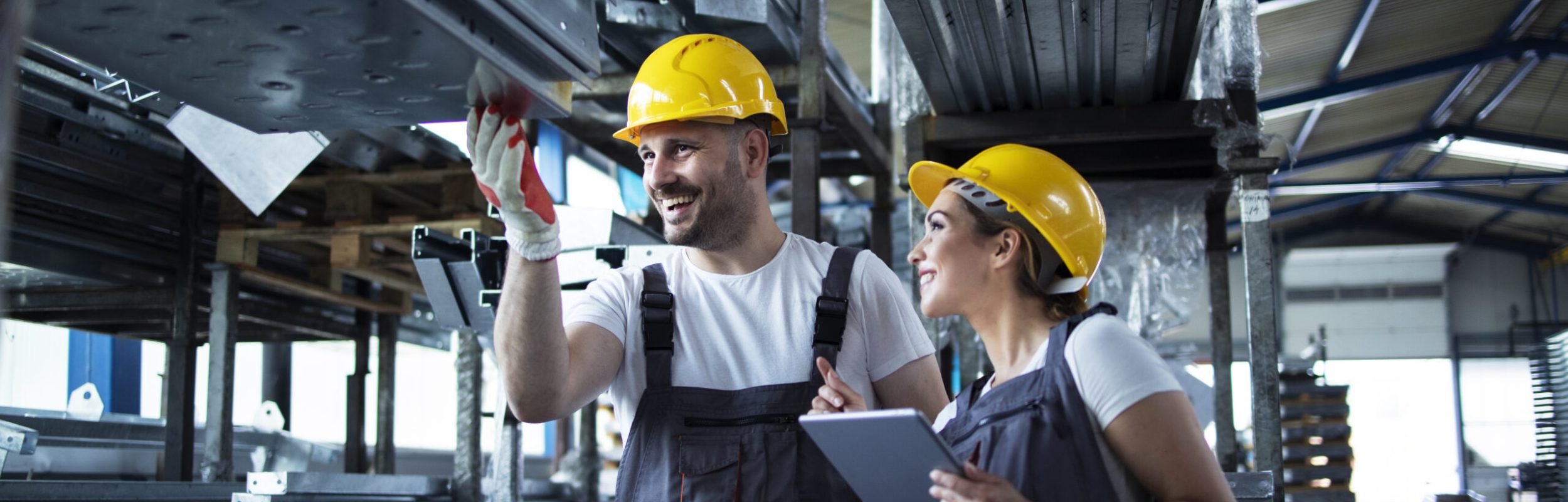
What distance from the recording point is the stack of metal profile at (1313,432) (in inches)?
444

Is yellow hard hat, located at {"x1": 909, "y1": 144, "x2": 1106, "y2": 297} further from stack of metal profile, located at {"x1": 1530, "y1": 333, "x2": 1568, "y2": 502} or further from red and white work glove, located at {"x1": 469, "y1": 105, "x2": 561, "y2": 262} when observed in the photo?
stack of metal profile, located at {"x1": 1530, "y1": 333, "x2": 1568, "y2": 502}

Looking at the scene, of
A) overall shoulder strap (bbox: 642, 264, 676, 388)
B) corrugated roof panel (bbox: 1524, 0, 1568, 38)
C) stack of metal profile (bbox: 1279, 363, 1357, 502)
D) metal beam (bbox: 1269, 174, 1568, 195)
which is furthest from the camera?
metal beam (bbox: 1269, 174, 1568, 195)

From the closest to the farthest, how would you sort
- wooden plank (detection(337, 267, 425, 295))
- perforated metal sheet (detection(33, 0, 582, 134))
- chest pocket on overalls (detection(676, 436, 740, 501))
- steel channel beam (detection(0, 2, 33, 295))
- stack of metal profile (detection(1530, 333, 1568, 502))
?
steel channel beam (detection(0, 2, 33, 295)) < perforated metal sheet (detection(33, 0, 582, 134)) < chest pocket on overalls (detection(676, 436, 740, 501)) < wooden plank (detection(337, 267, 425, 295)) < stack of metal profile (detection(1530, 333, 1568, 502))

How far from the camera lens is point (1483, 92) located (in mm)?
14953

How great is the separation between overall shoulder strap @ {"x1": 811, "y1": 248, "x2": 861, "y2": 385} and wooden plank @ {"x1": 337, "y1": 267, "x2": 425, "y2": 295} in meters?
4.34

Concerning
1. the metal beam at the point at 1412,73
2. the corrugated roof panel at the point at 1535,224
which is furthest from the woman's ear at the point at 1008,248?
the corrugated roof panel at the point at 1535,224

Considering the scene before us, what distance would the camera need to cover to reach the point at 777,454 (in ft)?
7.50

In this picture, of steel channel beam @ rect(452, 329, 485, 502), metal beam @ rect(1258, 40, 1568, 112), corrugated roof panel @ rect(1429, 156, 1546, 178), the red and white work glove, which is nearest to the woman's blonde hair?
the red and white work glove

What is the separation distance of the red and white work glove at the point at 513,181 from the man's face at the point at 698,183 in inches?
15.2

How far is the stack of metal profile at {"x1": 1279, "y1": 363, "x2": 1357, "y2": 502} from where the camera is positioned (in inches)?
444

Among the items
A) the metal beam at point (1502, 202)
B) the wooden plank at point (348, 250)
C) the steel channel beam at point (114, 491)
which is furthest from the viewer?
the metal beam at point (1502, 202)

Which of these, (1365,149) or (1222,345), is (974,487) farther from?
(1365,149)

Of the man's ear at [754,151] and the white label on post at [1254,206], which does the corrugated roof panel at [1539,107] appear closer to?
the white label on post at [1254,206]

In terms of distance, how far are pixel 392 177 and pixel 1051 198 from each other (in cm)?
468
